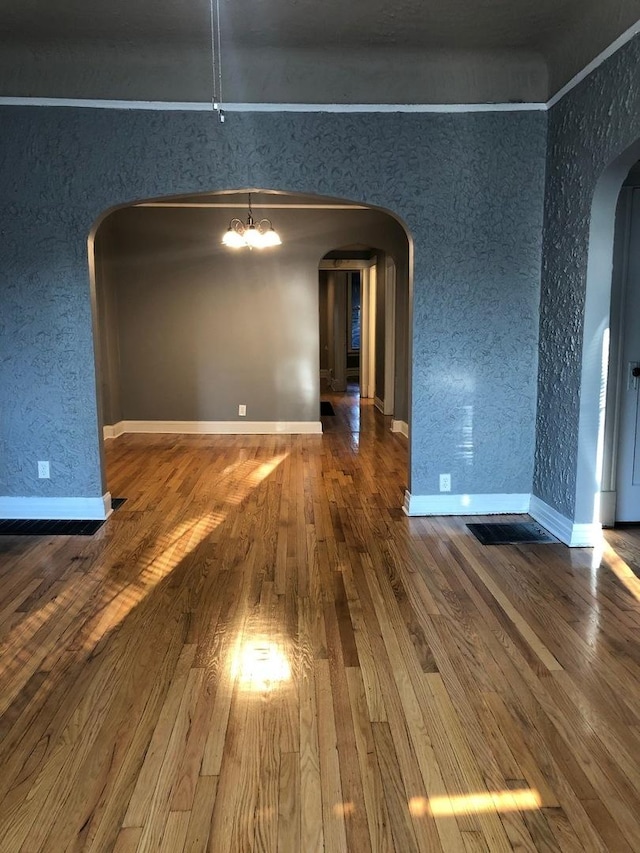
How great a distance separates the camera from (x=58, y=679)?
92.1 inches

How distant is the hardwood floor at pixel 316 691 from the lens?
5.52 ft

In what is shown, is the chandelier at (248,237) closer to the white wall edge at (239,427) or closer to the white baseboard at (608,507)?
the white wall edge at (239,427)

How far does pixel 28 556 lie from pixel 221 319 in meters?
4.23

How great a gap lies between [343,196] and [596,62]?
1.53m

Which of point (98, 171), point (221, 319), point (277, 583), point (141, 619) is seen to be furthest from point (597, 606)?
point (221, 319)

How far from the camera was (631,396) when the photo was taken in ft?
13.1

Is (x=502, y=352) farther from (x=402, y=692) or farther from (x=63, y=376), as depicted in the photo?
(x=63, y=376)

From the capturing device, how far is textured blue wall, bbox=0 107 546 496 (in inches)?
153

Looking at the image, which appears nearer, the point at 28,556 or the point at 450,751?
the point at 450,751

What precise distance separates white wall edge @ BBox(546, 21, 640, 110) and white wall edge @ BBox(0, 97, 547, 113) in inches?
6.9

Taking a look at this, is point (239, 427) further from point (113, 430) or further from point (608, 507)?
point (608, 507)

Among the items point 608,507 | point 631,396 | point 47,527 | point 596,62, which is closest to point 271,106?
point 596,62

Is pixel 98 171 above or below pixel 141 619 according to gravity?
above

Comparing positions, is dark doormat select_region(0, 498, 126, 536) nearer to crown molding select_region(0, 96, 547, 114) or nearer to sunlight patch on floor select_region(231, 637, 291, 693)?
sunlight patch on floor select_region(231, 637, 291, 693)
